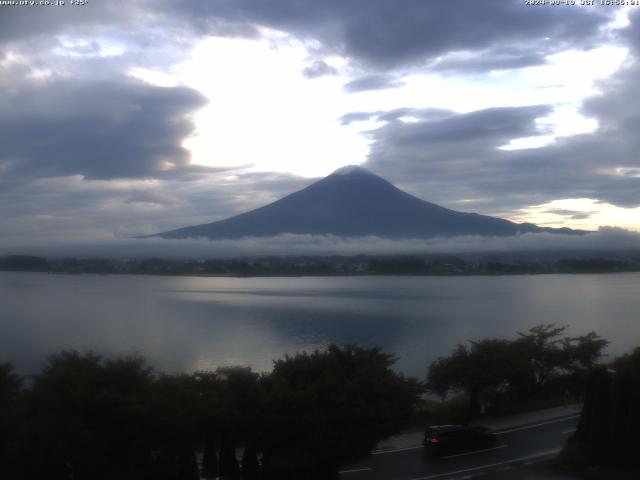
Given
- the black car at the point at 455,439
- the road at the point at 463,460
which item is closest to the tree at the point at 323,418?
the road at the point at 463,460

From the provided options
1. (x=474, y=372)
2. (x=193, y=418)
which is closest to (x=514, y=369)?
(x=474, y=372)

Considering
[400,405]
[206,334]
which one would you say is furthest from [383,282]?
[400,405]

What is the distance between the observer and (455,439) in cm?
1042

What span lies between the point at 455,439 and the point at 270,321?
61.8 ft

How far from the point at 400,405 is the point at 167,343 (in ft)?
44.6

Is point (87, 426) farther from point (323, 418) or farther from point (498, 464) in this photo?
point (498, 464)

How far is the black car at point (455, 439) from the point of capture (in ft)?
34.0

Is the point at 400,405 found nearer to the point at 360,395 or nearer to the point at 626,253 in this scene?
the point at 360,395

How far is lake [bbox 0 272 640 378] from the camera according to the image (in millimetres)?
19734

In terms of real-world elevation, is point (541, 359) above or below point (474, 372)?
below

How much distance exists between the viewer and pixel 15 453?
729 cm

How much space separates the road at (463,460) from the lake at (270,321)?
700 cm

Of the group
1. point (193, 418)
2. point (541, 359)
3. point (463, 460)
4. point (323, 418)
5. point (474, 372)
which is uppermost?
point (193, 418)

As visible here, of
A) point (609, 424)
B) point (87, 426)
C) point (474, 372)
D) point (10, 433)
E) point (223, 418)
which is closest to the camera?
point (87, 426)
